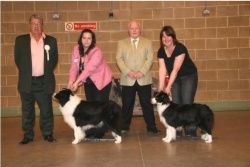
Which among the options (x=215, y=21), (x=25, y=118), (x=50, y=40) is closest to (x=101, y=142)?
(x=25, y=118)

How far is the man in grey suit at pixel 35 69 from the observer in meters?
4.77

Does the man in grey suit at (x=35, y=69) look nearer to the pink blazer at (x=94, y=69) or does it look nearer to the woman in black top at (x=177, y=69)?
the pink blazer at (x=94, y=69)

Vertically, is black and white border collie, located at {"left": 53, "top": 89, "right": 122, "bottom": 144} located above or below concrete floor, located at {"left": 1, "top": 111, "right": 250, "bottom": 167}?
above

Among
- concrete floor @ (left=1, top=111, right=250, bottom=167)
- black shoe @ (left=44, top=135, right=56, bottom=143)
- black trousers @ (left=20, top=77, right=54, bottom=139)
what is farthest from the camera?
black shoe @ (left=44, top=135, right=56, bottom=143)

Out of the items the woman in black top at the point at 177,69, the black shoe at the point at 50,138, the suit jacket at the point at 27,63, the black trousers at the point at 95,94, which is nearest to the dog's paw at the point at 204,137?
the woman in black top at the point at 177,69

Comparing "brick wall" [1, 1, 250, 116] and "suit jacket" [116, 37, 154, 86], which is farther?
"brick wall" [1, 1, 250, 116]

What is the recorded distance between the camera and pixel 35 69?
15.8 feet

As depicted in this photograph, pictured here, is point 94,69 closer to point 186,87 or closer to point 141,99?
point 141,99

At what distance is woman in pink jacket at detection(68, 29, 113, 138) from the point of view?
4.88m

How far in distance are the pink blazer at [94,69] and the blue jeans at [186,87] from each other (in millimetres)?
989

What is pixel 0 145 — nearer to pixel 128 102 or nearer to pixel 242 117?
pixel 128 102

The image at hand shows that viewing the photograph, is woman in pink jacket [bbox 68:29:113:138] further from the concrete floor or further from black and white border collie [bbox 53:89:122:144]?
the concrete floor

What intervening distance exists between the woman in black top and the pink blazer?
81cm

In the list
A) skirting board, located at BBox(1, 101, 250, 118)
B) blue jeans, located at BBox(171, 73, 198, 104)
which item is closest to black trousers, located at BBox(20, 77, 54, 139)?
blue jeans, located at BBox(171, 73, 198, 104)
